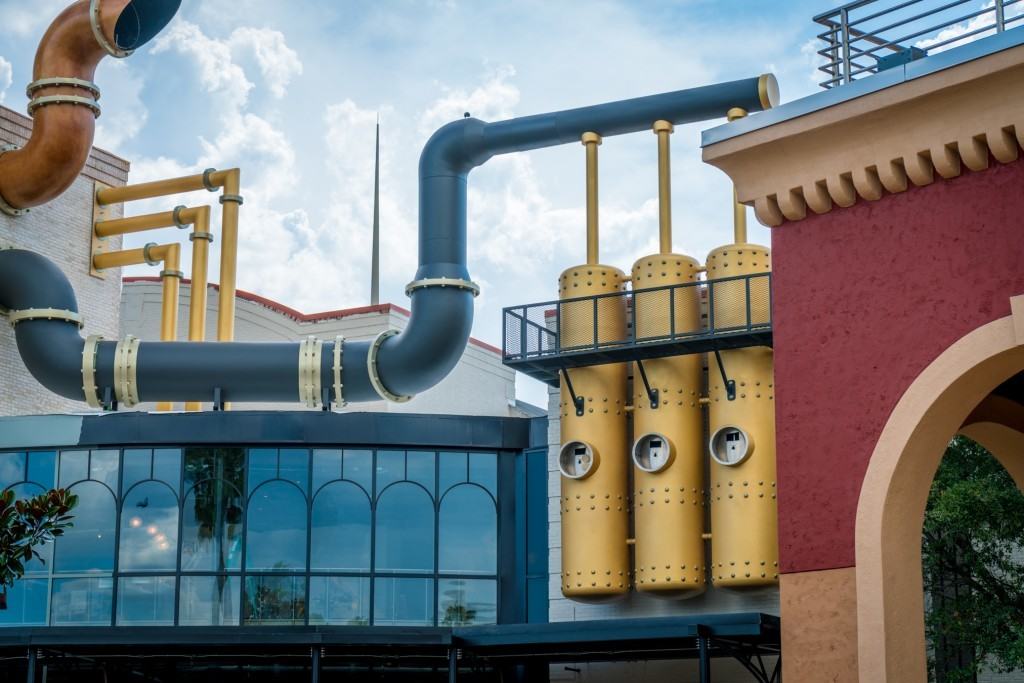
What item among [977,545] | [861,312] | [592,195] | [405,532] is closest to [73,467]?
[405,532]

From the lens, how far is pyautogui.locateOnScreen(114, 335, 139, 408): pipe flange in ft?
94.4

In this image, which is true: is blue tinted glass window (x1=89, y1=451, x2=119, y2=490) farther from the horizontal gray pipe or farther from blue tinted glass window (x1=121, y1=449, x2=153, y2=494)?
the horizontal gray pipe

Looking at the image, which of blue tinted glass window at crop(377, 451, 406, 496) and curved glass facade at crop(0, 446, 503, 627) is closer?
curved glass facade at crop(0, 446, 503, 627)

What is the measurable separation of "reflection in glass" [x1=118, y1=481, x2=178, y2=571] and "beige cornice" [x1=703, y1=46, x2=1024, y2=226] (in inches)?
707

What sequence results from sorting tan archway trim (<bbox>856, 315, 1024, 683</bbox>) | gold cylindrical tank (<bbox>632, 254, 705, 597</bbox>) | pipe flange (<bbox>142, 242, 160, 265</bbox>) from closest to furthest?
tan archway trim (<bbox>856, 315, 1024, 683</bbox>) < gold cylindrical tank (<bbox>632, 254, 705, 597</bbox>) < pipe flange (<bbox>142, 242, 160, 265</bbox>)

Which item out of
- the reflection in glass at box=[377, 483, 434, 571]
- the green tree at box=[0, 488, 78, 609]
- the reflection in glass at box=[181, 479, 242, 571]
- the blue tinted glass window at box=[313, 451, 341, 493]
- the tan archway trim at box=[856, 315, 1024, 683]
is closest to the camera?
the tan archway trim at box=[856, 315, 1024, 683]

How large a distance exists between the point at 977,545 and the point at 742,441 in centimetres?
439

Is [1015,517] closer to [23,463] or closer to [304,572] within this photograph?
[304,572]

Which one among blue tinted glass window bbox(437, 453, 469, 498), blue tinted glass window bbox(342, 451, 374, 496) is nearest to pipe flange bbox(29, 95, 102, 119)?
blue tinted glass window bbox(342, 451, 374, 496)

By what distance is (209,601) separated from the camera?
1133 inches

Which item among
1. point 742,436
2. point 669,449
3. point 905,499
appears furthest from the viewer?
point 669,449

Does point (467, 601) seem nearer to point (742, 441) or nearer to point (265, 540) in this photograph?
point (265, 540)

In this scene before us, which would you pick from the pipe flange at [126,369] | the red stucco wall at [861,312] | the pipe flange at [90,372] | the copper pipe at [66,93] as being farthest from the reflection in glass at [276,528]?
the red stucco wall at [861,312]

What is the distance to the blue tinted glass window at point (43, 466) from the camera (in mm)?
29400
